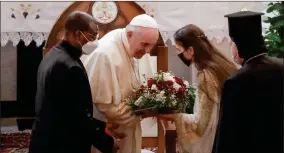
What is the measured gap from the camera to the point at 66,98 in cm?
301

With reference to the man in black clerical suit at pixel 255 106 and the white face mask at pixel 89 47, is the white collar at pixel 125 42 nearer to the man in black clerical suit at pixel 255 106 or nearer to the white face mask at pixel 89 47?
the white face mask at pixel 89 47

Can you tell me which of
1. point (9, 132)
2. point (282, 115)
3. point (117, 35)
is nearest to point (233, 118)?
point (282, 115)

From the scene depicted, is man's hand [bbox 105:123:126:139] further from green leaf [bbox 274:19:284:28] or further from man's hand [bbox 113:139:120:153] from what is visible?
green leaf [bbox 274:19:284:28]

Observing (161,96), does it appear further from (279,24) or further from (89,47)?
(279,24)

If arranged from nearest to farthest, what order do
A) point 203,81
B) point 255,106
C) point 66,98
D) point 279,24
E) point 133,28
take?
point 255,106
point 66,98
point 203,81
point 133,28
point 279,24

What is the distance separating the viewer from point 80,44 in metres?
3.20

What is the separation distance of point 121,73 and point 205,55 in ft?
2.44

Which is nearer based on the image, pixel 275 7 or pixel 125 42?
pixel 125 42

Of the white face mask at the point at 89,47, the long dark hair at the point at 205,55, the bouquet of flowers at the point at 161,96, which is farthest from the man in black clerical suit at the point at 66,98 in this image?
the long dark hair at the point at 205,55

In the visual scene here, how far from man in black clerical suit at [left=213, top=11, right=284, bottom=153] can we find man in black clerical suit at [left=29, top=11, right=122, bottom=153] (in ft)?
3.21

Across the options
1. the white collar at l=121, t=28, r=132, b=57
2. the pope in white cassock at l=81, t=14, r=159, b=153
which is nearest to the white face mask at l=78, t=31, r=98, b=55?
the pope in white cassock at l=81, t=14, r=159, b=153

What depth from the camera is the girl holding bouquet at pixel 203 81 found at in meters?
3.26

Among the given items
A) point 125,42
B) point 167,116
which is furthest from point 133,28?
point 167,116

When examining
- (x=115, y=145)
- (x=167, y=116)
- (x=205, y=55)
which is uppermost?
(x=205, y=55)
